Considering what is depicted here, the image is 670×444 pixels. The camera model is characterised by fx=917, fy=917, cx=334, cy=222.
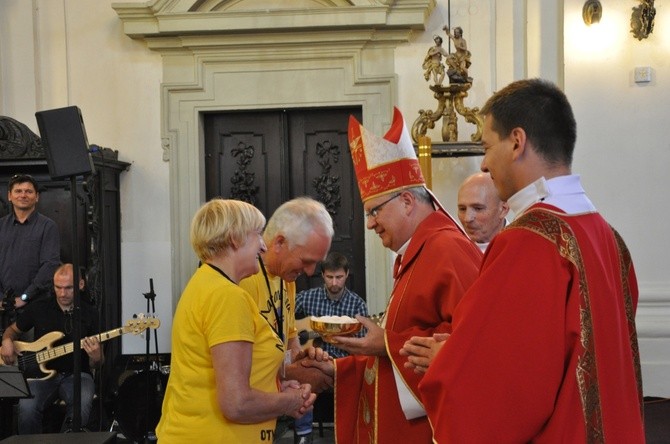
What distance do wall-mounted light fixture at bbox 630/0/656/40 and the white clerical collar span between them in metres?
5.16

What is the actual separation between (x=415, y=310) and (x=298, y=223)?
2.02 ft

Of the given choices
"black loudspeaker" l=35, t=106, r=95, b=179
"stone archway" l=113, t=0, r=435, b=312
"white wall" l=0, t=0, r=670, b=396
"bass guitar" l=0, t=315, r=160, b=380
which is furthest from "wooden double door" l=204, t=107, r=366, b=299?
"black loudspeaker" l=35, t=106, r=95, b=179

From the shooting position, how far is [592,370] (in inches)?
82.3

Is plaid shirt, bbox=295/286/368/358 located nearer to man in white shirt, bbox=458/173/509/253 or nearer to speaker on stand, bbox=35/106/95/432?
speaker on stand, bbox=35/106/95/432

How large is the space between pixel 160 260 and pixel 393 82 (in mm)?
2614

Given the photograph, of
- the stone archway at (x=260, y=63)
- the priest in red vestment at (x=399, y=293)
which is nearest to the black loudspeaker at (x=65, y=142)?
the priest in red vestment at (x=399, y=293)

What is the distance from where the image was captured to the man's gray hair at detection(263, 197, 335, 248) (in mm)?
3303

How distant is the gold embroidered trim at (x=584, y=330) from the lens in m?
2.08

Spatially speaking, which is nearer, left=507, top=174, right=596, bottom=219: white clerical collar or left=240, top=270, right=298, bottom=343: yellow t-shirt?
left=507, top=174, right=596, bottom=219: white clerical collar

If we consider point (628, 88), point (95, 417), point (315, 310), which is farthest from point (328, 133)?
point (95, 417)

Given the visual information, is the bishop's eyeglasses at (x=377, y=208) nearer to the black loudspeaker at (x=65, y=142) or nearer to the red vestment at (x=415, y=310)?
the red vestment at (x=415, y=310)

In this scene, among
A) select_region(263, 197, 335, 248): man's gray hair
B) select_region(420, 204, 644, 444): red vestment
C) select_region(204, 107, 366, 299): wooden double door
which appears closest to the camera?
select_region(420, 204, 644, 444): red vestment

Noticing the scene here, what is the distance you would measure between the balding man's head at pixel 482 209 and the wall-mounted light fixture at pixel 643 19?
2.92 metres

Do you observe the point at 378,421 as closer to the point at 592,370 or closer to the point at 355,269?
the point at 592,370
